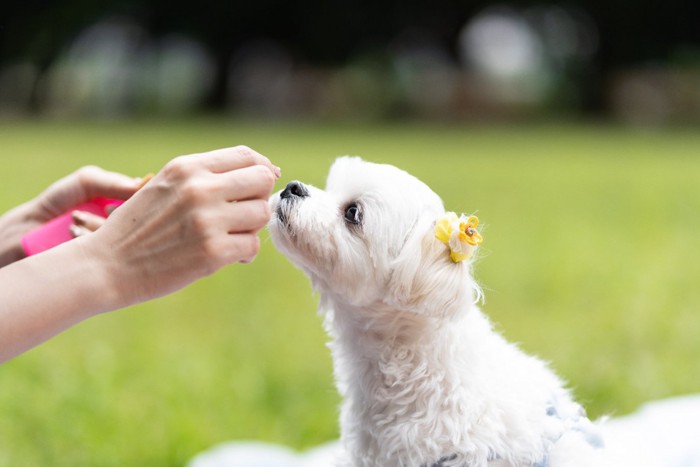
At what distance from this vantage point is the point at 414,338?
2.08 m

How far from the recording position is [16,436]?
3.24 m

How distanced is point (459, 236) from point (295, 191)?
0.36 metres

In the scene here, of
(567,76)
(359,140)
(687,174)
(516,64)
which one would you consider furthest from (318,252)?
(516,64)

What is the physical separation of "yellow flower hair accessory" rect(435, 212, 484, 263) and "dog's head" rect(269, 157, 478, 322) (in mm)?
17

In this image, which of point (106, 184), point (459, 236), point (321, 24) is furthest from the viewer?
point (321, 24)

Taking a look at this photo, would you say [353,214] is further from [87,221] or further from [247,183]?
[87,221]

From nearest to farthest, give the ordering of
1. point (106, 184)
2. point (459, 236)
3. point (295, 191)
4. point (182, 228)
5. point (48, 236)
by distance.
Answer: point (182, 228) < point (459, 236) < point (295, 191) < point (48, 236) < point (106, 184)

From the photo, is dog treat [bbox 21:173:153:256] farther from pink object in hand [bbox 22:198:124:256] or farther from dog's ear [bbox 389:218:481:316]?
dog's ear [bbox 389:218:481:316]

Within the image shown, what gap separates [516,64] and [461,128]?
16.6ft

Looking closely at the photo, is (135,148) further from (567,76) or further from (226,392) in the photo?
(567,76)

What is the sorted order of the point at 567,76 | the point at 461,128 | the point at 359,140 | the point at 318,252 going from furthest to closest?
the point at 567,76 < the point at 461,128 < the point at 359,140 < the point at 318,252

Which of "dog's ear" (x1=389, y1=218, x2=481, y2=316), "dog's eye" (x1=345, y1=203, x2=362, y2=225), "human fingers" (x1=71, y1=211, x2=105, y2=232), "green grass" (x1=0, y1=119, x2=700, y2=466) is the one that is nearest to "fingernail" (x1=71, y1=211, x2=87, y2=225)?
"human fingers" (x1=71, y1=211, x2=105, y2=232)

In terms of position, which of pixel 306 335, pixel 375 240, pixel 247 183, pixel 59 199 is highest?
pixel 247 183

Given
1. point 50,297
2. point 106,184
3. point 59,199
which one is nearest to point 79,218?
point 106,184
